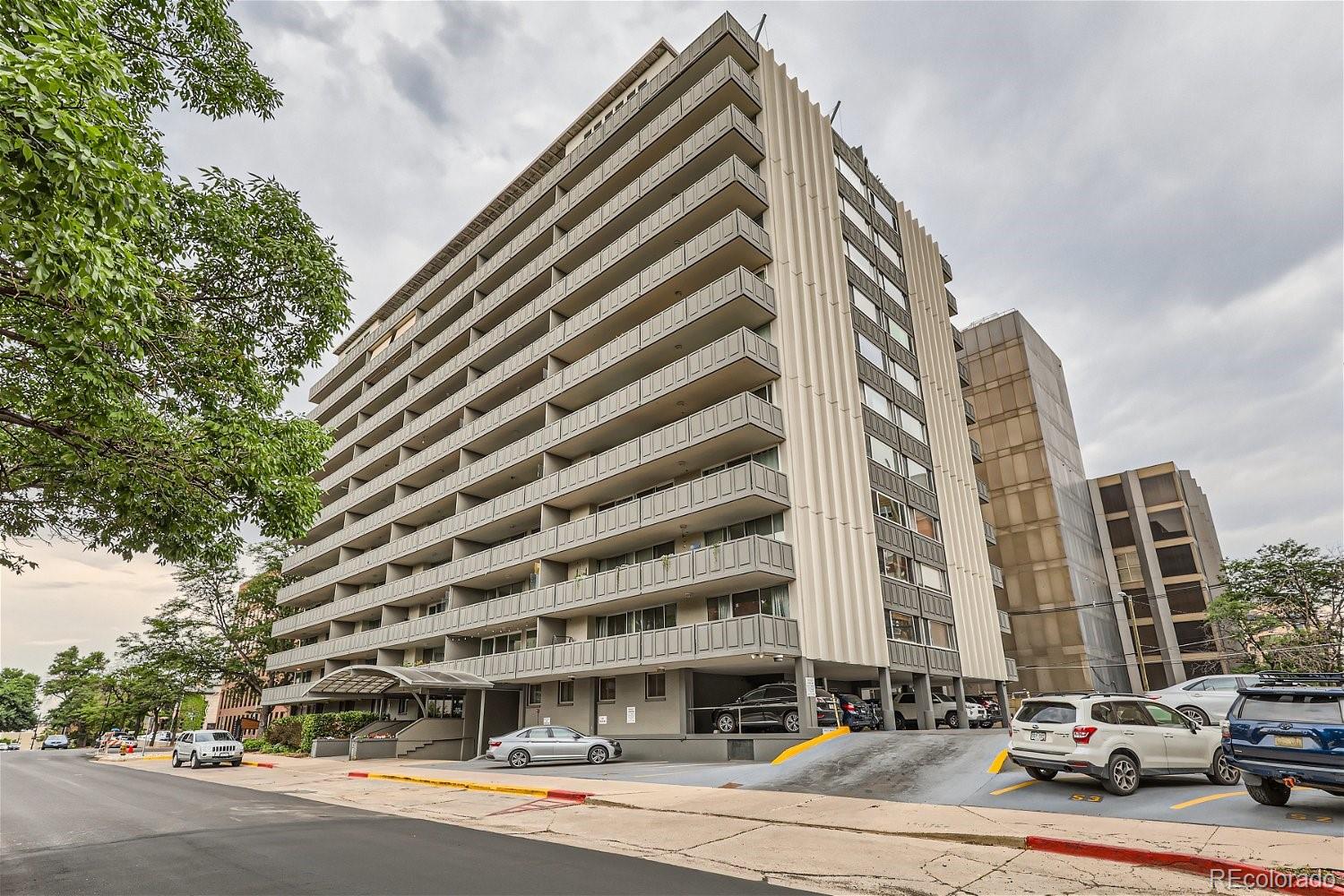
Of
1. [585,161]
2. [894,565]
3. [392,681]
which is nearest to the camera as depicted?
[894,565]

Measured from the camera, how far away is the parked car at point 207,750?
3459cm

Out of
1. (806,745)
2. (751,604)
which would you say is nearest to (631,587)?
(751,604)

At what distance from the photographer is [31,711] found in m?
114

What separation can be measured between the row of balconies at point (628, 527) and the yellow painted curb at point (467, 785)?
9620 mm

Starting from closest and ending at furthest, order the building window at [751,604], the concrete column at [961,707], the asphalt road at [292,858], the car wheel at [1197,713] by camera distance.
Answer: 1. the asphalt road at [292,858]
2. the car wheel at [1197,713]
3. the building window at [751,604]
4. the concrete column at [961,707]

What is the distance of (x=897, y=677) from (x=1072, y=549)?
29.0 metres

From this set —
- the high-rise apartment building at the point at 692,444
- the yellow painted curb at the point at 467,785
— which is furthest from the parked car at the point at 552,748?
the yellow painted curb at the point at 467,785

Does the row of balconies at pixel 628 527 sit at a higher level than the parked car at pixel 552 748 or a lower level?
higher

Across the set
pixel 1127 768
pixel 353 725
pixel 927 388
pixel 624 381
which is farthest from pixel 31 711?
pixel 1127 768

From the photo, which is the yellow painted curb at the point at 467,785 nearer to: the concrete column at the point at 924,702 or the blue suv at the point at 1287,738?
the blue suv at the point at 1287,738

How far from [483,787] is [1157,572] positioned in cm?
6120

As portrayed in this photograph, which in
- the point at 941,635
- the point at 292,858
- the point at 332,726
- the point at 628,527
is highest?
the point at 628,527

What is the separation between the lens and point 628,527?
26.0 metres

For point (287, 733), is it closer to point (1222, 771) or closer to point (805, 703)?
point (805, 703)
